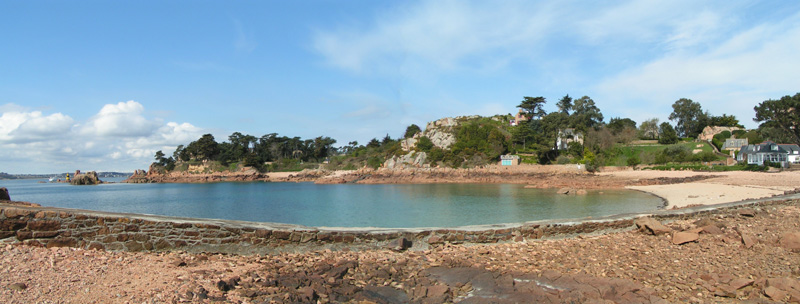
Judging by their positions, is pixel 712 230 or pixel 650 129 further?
pixel 650 129

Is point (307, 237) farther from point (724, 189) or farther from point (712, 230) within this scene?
point (724, 189)

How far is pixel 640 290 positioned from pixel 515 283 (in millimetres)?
1637

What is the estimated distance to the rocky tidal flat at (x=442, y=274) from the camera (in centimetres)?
512

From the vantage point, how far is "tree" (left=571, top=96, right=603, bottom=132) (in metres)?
69.0

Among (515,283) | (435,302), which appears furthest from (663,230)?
(435,302)

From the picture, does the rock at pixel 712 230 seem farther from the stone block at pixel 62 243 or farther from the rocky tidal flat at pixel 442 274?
the stone block at pixel 62 243

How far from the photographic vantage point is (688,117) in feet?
244

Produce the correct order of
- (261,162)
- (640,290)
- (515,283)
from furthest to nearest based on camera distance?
(261,162), (515,283), (640,290)

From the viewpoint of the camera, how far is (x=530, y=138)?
65.1 m

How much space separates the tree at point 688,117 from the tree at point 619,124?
7.63 metres

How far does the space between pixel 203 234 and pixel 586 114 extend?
7434cm

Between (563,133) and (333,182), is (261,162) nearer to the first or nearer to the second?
(333,182)

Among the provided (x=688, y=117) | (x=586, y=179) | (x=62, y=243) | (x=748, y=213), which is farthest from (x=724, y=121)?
(x=62, y=243)

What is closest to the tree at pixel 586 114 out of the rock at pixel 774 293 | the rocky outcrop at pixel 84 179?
the rock at pixel 774 293
